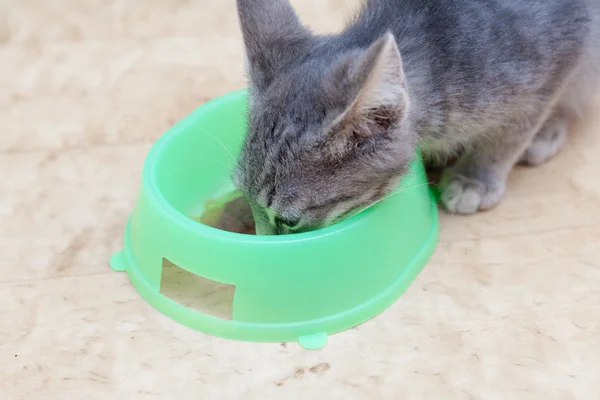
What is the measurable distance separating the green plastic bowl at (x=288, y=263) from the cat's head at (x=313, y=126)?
0.06m

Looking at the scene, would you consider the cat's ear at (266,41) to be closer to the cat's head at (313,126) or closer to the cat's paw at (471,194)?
the cat's head at (313,126)

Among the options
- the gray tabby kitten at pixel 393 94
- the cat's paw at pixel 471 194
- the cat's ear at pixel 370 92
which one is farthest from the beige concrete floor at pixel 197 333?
the cat's ear at pixel 370 92

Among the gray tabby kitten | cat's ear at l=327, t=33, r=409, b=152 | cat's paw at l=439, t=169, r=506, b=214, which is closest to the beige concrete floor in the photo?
cat's paw at l=439, t=169, r=506, b=214

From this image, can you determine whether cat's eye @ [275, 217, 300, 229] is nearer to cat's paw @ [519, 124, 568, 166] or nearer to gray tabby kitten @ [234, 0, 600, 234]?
gray tabby kitten @ [234, 0, 600, 234]

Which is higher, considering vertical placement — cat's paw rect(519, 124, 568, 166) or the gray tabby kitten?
the gray tabby kitten

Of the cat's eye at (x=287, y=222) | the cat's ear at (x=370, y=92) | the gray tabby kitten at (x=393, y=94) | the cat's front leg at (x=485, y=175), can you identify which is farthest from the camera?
the cat's front leg at (x=485, y=175)

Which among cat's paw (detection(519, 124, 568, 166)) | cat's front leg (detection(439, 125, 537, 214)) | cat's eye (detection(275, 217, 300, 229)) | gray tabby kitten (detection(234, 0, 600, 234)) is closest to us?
gray tabby kitten (detection(234, 0, 600, 234))

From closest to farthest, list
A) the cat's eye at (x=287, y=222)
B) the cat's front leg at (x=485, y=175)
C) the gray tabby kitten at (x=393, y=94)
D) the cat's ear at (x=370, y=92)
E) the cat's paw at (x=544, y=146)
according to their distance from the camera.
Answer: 1. the cat's ear at (x=370, y=92)
2. the gray tabby kitten at (x=393, y=94)
3. the cat's eye at (x=287, y=222)
4. the cat's front leg at (x=485, y=175)
5. the cat's paw at (x=544, y=146)

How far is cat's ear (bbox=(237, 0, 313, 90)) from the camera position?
1393 mm

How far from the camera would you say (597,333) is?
146 centimetres

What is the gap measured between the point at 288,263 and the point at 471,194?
0.60m

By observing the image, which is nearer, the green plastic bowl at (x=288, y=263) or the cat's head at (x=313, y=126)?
the cat's head at (x=313, y=126)

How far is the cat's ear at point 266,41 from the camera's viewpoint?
1.39 meters

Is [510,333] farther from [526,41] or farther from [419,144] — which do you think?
[526,41]
